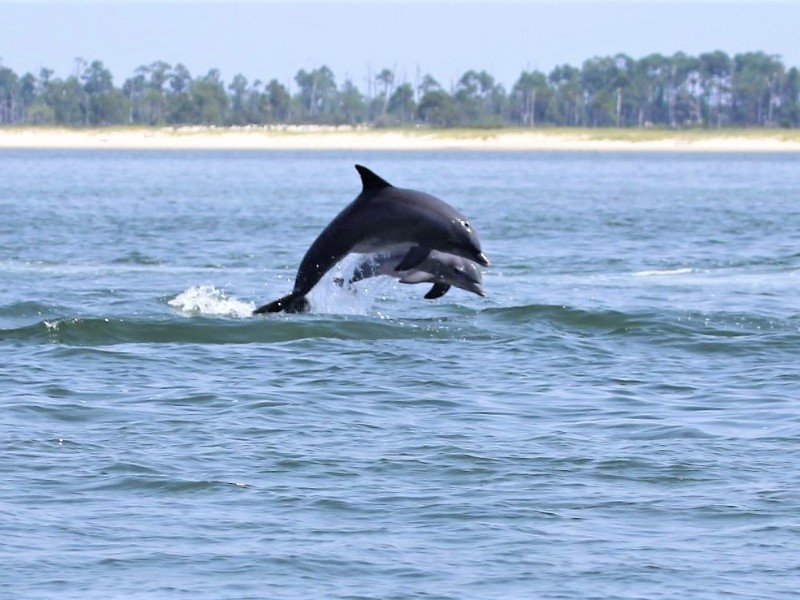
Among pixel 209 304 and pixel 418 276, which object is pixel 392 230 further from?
pixel 209 304

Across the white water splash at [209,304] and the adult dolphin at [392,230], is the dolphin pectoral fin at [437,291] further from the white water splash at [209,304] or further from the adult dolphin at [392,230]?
the white water splash at [209,304]

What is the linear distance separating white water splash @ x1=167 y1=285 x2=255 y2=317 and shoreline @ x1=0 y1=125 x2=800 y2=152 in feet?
493

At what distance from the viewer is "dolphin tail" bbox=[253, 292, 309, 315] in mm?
18641

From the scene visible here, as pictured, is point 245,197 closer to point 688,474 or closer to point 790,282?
point 790,282

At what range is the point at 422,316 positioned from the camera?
20.4 meters

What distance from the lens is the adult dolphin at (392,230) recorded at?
56.3 ft

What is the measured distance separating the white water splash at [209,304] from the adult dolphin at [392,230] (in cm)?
217

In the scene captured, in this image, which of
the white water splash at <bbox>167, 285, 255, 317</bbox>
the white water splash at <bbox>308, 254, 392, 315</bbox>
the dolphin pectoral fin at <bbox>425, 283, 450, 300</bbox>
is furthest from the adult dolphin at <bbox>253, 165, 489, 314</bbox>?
the white water splash at <bbox>167, 285, 255, 317</bbox>

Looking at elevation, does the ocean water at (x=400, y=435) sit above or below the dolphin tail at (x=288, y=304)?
below

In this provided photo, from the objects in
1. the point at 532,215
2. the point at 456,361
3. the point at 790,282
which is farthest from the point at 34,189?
the point at 456,361

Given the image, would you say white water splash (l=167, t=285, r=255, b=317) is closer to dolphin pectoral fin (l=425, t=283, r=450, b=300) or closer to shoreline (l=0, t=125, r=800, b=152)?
dolphin pectoral fin (l=425, t=283, r=450, b=300)

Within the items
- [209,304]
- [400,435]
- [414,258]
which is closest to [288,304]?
[414,258]

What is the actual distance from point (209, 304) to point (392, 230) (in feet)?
13.7

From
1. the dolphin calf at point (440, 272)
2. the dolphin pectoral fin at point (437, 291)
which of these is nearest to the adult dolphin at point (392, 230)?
the dolphin calf at point (440, 272)
